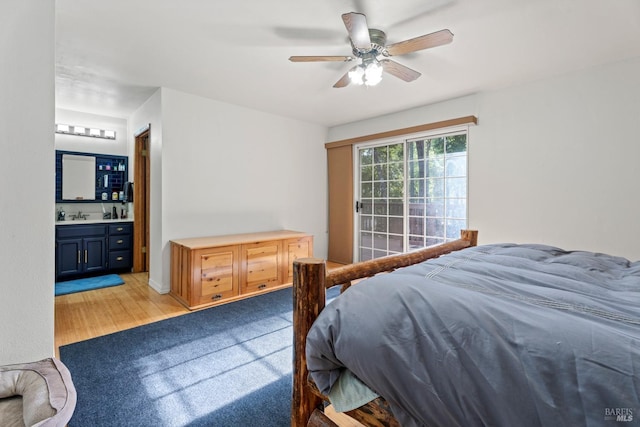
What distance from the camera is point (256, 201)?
14.3 feet

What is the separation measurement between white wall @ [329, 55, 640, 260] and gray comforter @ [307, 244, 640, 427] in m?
2.13

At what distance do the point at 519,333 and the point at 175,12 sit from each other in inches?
105

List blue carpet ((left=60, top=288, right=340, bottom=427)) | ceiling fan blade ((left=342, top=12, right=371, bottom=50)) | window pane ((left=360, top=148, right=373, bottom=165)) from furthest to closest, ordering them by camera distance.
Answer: window pane ((left=360, top=148, right=373, bottom=165)), ceiling fan blade ((left=342, top=12, right=371, bottom=50)), blue carpet ((left=60, top=288, right=340, bottom=427))

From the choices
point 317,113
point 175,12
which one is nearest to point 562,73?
point 317,113

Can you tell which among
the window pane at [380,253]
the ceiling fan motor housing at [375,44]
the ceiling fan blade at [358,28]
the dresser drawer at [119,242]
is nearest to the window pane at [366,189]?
the window pane at [380,253]

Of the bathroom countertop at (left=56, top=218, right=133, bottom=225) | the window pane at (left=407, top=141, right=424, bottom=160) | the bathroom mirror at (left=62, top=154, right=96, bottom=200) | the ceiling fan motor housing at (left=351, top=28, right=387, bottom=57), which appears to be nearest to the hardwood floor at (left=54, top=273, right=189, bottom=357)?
the bathroom countertop at (left=56, top=218, right=133, bottom=225)

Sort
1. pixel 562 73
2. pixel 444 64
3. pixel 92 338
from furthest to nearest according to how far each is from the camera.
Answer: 1. pixel 562 73
2. pixel 444 64
3. pixel 92 338

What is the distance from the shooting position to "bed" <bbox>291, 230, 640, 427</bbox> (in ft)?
2.33

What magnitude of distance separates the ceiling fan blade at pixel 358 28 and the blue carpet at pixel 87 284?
405 cm

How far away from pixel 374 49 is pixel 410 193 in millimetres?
2445

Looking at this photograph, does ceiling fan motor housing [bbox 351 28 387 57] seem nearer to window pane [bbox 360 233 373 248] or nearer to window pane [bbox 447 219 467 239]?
window pane [bbox 447 219 467 239]

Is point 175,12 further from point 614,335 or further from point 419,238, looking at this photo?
point 419,238

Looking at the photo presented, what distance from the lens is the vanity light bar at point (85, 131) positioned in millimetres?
4307
